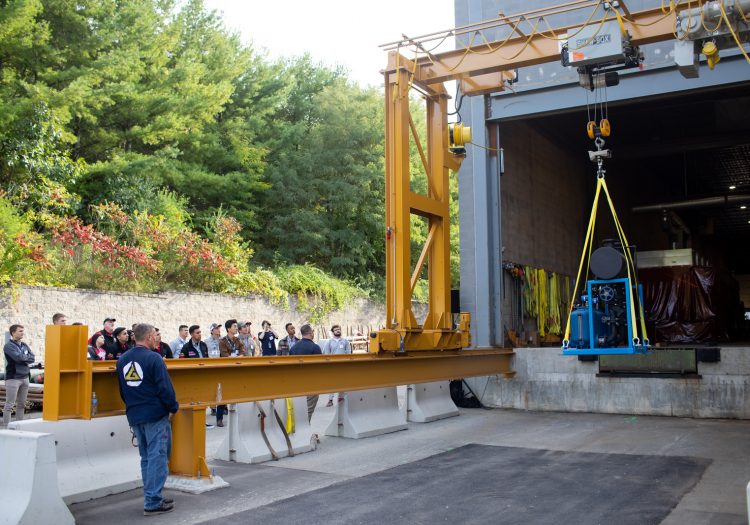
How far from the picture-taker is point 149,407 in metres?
6.60

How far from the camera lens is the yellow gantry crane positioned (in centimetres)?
796

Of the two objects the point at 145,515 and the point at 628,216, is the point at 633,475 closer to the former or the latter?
the point at 145,515

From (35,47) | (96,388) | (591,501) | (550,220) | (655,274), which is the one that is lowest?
(591,501)

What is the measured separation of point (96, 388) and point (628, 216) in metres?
22.2

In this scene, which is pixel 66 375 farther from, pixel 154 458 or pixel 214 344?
pixel 214 344

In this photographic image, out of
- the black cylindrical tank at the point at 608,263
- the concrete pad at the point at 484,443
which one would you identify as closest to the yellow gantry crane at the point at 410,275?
the concrete pad at the point at 484,443

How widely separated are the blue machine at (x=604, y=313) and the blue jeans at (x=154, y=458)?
260 inches

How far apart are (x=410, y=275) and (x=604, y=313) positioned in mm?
3364

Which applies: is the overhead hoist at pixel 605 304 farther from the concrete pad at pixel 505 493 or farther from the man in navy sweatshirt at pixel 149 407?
the man in navy sweatshirt at pixel 149 407

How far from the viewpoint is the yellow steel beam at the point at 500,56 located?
1159cm

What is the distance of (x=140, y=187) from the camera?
2288 cm

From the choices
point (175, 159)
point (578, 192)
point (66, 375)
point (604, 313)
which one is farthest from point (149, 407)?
point (175, 159)

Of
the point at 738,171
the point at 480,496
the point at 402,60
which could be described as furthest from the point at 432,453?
Result: the point at 738,171

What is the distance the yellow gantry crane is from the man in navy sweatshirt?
0.94 meters
